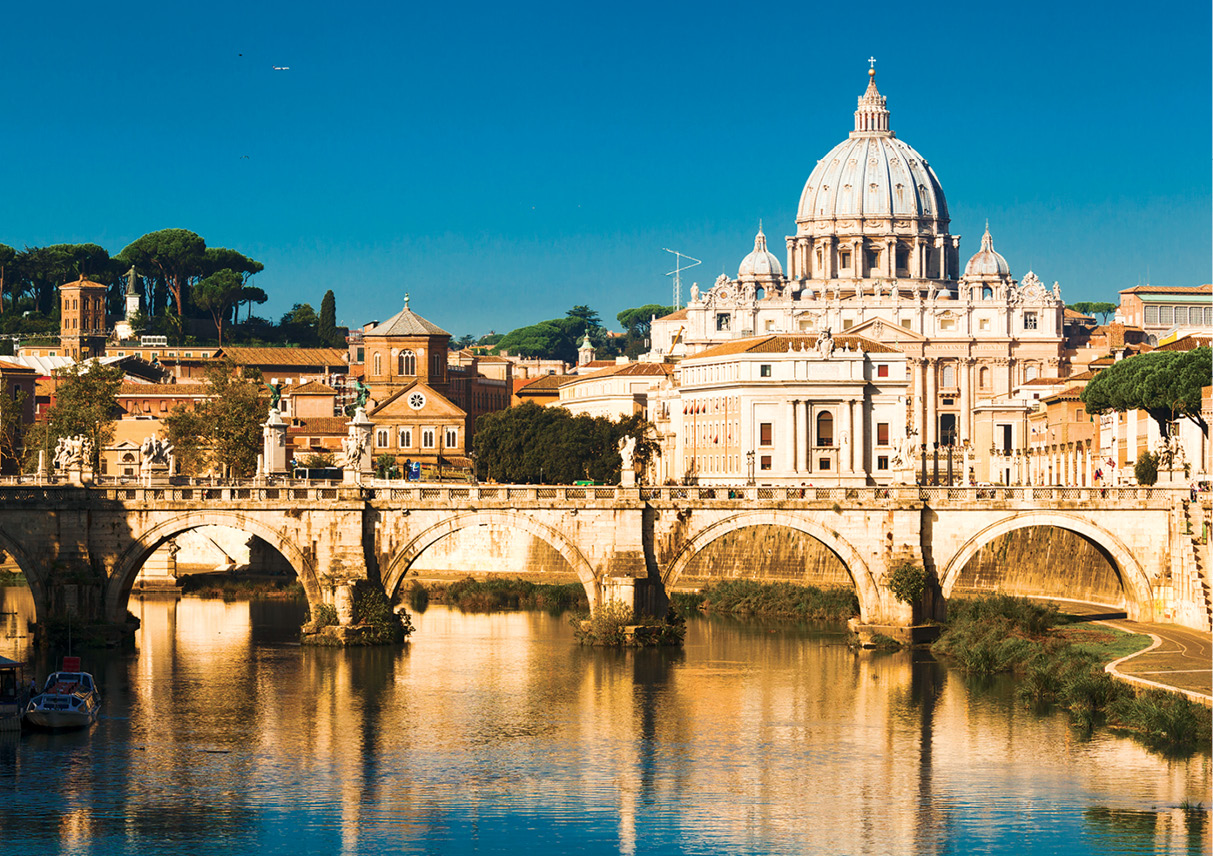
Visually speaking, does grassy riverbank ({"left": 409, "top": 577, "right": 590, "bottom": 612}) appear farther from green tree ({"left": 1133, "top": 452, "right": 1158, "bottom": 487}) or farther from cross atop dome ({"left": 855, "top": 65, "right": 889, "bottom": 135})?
cross atop dome ({"left": 855, "top": 65, "right": 889, "bottom": 135})

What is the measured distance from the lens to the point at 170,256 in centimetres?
18812

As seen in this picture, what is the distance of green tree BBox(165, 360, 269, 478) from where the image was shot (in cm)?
9394

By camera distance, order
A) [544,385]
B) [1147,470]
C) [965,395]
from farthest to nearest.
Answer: [544,385] → [965,395] → [1147,470]

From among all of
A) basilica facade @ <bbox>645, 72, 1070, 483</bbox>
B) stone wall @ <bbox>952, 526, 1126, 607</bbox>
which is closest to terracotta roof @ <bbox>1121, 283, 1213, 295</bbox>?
basilica facade @ <bbox>645, 72, 1070, 483</bbox>

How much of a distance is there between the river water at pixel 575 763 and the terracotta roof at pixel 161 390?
78137 millimetres

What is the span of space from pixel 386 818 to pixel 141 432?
8066 centimetres

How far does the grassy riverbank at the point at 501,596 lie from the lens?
267 feet

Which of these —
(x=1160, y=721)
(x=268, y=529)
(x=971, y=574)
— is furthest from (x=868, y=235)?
(x=1160, y=721)

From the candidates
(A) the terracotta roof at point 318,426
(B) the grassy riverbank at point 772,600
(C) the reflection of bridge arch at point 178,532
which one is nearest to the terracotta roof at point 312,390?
(A) the terracotta roof at point 318,426

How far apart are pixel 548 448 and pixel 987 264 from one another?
76.1 meters

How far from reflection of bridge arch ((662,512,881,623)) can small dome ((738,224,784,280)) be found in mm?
131064

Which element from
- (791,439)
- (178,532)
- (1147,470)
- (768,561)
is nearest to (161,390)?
(791,439)

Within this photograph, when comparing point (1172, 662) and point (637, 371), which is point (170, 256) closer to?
point (637, 371)

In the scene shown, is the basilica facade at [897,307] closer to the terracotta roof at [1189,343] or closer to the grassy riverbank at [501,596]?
the terracotta roof at [1189,343]
